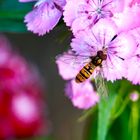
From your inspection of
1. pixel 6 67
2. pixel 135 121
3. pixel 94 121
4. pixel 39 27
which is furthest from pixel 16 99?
pixel 39 27

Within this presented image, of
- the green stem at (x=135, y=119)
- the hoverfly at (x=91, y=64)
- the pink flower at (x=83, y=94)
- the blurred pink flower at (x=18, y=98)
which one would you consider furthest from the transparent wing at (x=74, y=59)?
the blurred pink flower at (x=18, y=98)

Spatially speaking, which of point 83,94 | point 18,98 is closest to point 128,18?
point 83,94

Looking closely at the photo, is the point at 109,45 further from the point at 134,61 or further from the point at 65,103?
the point at 65,103

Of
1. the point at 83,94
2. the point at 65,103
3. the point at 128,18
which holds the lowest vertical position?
the point at 65,103

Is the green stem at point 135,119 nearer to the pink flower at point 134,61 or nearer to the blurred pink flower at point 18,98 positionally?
the pink flower at point 134,61

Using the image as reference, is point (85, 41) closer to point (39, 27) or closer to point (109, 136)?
point (39, 27)

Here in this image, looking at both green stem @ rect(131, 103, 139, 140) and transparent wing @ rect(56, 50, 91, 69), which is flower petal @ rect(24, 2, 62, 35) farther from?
green stem @ rect(131, 103, 139, 140)
